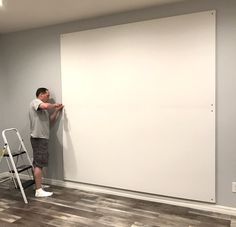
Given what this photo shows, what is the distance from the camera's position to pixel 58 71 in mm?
3959

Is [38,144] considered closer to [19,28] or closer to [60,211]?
[60,211]

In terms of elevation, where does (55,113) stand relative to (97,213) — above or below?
above

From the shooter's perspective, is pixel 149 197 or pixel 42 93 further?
pixel 42 93

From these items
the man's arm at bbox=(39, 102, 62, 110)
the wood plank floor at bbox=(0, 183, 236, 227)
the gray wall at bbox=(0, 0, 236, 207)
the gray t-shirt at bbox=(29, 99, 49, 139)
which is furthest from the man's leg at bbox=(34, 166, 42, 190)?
the man's arm at bbox=(39, 102, 62, 110)

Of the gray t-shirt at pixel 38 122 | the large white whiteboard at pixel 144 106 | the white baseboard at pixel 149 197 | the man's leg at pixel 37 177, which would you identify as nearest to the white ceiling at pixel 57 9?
the large white whiteboard at pixel 144 106

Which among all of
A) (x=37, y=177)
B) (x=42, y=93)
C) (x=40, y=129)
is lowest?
→ (x=37, y=177)

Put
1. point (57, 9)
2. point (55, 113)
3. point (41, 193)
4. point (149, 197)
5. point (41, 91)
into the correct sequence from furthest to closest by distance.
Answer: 1. point (55, 113)
2. point (41, 91)
3. point (41, 193)
4. point (149, 197)
5. point (57, 9)

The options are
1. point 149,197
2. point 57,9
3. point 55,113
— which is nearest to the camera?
point 57,9

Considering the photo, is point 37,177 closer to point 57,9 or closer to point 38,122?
point 38,122

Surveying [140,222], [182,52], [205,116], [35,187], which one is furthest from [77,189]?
[182,52]

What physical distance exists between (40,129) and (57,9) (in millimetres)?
1576

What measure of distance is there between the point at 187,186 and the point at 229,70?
1.37m

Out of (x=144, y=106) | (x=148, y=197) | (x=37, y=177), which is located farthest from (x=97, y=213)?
(x=144, y=106)

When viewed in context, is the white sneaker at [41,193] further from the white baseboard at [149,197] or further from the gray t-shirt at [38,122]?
the gray t-shirt at [38,122]
